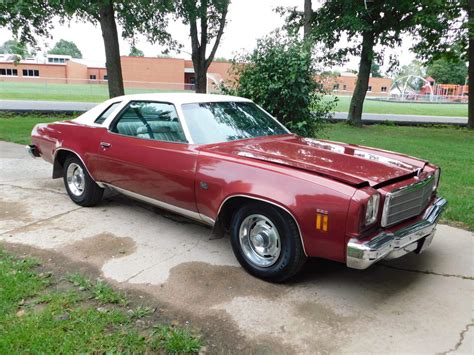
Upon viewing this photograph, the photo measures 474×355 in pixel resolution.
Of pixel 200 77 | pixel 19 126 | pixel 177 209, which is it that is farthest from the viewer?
pixel 200 77

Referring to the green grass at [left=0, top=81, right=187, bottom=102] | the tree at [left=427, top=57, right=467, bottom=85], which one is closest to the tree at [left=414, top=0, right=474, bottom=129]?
the green grass at [left=0, top=81, right=187, bottom=102]

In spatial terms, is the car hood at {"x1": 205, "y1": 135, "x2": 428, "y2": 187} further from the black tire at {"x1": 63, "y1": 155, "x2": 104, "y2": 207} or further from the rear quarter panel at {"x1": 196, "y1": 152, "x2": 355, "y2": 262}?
the black tire at {"x1": 63, "y1": 155, "x2": 104, "y2": 207}

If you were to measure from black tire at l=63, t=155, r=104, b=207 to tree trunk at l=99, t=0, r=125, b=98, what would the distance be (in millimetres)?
9445

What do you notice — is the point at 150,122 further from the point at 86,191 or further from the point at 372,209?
the point at 372,209

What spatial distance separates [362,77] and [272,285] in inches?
683

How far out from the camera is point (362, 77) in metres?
19.1

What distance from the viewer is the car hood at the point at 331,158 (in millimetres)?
3303

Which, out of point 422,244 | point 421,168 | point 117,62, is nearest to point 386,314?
point 422,244

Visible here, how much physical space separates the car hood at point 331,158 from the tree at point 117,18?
8.34m

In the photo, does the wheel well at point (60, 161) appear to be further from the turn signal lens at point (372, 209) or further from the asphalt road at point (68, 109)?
the asphalt road at point (68, 109)

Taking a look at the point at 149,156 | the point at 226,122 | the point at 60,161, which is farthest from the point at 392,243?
the point at 60,161

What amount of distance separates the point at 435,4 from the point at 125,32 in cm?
1199

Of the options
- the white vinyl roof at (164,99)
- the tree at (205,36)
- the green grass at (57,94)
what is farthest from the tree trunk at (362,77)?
the green grass at (57,94)

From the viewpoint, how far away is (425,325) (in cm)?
302
